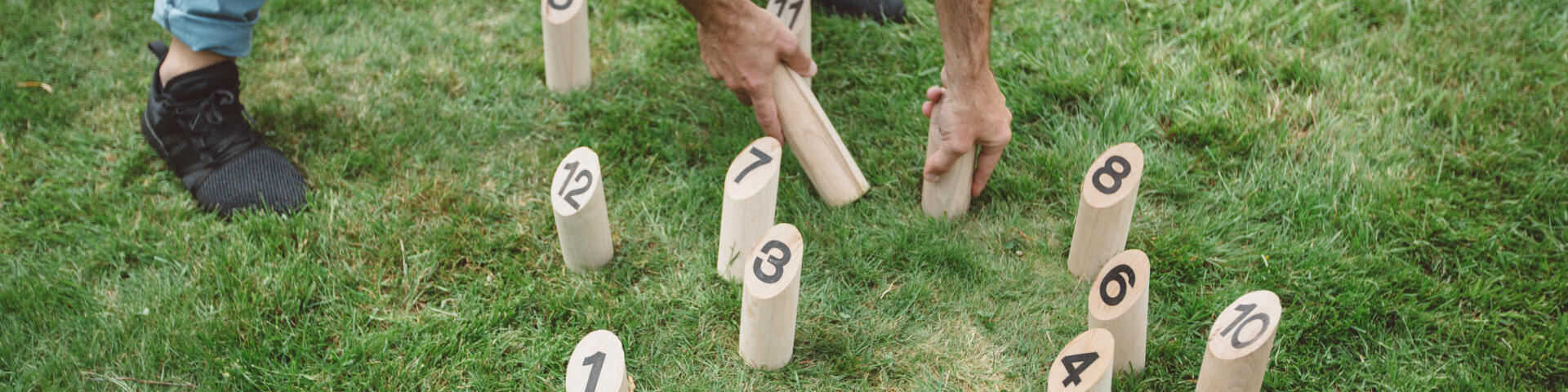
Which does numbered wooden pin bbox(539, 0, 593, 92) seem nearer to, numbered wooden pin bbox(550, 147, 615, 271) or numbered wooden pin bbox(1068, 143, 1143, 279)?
numbered wooden pin bbox(550, 147, 615, 271)

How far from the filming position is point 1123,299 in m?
1.93

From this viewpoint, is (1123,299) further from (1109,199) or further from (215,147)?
(215,147)

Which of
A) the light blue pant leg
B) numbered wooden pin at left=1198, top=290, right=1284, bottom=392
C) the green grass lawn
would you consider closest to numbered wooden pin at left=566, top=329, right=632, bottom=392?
the green grass lawn

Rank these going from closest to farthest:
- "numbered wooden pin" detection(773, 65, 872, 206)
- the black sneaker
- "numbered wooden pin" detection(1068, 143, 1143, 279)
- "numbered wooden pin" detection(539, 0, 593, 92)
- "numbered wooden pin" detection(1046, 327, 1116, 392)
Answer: "numbered wooden pin" detection(1046, 327, 1116, 392) → "numbered wooden pin" detection(1068, 143, 1143, 279) → "numbered wooden pin" detection(773, 65, 872, 206) → the black sneaker → "numbered wooden pin" detection(539, 0, 593, 92)

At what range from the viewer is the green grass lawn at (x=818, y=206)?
224cm

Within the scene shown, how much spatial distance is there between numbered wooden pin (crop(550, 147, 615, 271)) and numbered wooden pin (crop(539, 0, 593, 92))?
781mm

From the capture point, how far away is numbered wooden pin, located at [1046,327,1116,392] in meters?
1.72

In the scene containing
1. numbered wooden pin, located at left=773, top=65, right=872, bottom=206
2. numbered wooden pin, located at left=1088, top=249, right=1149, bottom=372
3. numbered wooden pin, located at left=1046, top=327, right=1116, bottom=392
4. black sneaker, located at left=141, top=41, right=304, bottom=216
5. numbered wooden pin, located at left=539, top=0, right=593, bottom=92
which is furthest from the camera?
numbered wooden pin, located at left=539, top=0, right=593, bottom=92

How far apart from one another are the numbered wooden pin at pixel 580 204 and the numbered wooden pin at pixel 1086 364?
3.57 ft

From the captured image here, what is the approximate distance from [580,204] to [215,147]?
1.32 meters

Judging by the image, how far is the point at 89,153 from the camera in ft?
9.45

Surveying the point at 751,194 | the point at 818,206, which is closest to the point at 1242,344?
the point at 751,194

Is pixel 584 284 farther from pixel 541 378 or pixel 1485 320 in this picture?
pixel 1485 320

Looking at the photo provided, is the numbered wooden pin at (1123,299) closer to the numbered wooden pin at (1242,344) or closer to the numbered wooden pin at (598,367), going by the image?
the numbered wooden pin at (1242,344)
